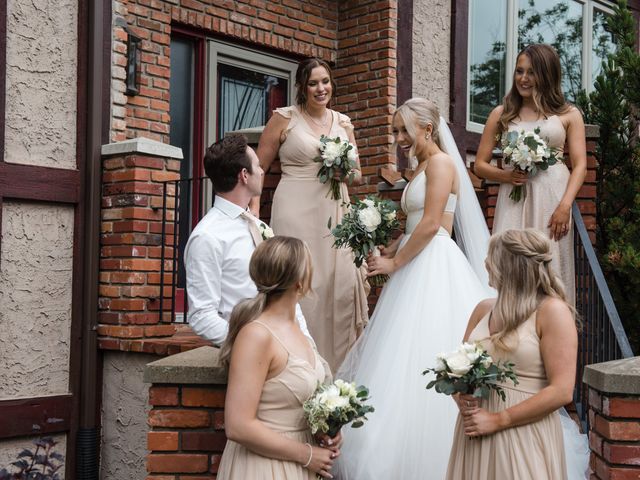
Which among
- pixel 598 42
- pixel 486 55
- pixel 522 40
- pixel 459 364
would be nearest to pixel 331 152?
pixel 459 364

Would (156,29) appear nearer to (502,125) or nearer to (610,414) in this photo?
(502,125)

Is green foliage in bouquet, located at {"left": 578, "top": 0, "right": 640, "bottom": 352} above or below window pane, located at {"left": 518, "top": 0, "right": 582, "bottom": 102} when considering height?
below

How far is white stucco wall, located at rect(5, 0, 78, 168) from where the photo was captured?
5.66m

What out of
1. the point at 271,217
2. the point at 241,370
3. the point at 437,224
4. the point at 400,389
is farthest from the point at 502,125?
the point at 241,370

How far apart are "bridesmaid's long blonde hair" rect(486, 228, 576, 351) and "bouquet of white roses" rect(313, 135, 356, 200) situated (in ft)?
6.61

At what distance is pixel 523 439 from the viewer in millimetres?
3199

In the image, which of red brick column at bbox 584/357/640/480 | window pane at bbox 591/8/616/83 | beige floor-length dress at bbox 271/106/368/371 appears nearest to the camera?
red brick column at bbox 584/357/640/480

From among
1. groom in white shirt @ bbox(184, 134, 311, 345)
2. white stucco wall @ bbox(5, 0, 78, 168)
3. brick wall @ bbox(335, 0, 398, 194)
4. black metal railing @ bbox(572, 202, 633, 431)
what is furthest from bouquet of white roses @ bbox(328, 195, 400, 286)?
brick wall @ bbox(335, 0, 398, 194)

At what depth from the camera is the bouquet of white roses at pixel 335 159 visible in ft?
16.8

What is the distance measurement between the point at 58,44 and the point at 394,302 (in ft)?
9.79

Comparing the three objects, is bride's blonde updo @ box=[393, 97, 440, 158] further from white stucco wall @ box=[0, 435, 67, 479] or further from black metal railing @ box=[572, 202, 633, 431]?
white stucco wall @ box=[0, 435, 67, 479]

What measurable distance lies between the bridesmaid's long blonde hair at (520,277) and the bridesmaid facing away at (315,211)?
2084 mm

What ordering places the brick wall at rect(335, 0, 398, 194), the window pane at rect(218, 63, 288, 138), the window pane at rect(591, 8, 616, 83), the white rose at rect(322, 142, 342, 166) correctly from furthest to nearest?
the window pane at rect(591, 8, 616, 83)
the brick wall at rect(335, 0, 398, 194)
the window pane at rect(218, 63, 288, 138)
the white rose at rect(322, 142, 342, 166)

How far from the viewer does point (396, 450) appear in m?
3.99
